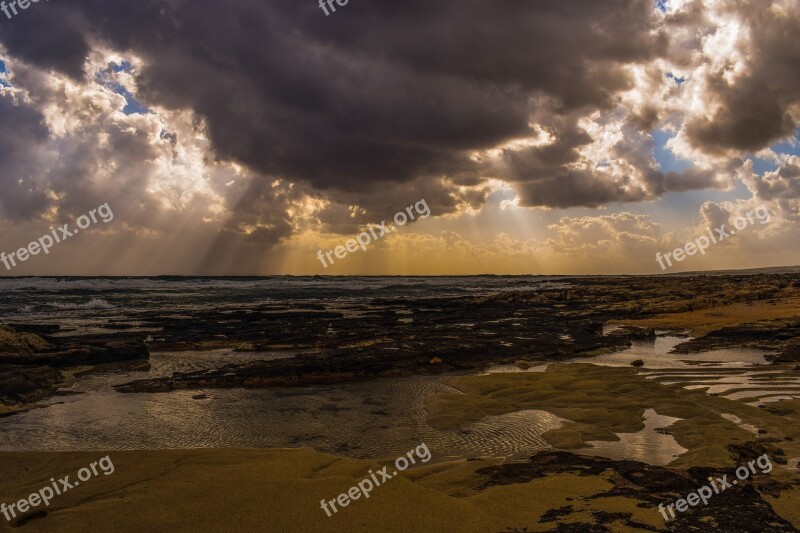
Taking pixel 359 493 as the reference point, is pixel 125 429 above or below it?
above

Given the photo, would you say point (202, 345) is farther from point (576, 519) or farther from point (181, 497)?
point (576, 519)

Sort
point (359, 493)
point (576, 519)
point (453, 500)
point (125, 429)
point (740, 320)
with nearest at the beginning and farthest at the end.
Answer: point (576, 519) → point (453, 500) → point (359, 493) → point (125, 429) → point (740, 320)

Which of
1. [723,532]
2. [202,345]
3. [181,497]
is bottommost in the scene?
[723,532]

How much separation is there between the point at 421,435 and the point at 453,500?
3.38 meters

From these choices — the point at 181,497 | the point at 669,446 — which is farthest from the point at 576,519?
the point at 181,497

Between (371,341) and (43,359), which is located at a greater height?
(43,359)

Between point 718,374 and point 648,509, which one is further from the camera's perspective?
point 718,374

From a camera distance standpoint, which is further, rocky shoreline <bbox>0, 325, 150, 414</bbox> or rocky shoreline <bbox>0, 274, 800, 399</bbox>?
rocky shoreline <bbox>0, 274, 800, 399</bbox>

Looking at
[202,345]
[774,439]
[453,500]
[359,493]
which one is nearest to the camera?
[453,500]

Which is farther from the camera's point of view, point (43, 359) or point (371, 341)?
point (371, 341)

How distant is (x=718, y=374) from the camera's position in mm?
13867

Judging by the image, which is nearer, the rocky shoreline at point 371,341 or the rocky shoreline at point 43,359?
the rocky shoreline at point 43,359

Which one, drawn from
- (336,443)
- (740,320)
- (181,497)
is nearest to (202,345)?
(336,443)

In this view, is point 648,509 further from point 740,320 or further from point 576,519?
point 740,320
